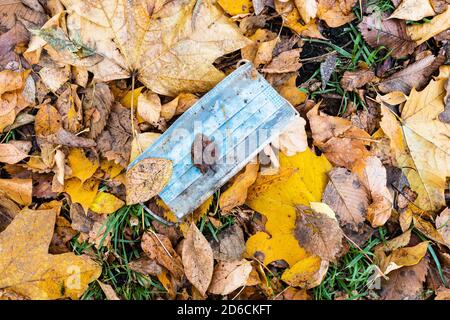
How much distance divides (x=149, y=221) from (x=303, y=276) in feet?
2.63

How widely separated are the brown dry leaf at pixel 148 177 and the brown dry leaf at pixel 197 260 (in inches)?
11.2

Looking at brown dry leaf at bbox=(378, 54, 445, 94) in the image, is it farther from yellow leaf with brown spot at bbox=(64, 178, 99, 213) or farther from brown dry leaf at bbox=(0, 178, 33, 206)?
brown dry leaf at bbox=(0, 178, 33, 206)

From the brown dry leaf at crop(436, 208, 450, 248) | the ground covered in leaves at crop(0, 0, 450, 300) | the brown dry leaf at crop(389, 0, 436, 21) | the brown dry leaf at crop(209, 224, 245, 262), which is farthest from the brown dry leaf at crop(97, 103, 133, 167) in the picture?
the brown dry leaf at crop(436, 208, 450, 248)

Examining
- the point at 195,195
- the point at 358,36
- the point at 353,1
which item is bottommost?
the point at 195,195

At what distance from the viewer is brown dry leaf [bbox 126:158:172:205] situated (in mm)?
2131

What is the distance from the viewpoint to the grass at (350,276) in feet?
7.61

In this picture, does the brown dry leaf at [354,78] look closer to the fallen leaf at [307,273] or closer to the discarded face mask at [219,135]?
the discarded face mask at [219,135]

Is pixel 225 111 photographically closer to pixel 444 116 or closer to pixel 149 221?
pixel 149 221

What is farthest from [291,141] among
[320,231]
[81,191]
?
[81,191]

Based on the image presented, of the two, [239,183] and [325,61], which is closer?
[239,183]

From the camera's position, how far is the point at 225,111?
217cm

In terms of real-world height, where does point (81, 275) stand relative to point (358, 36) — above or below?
below

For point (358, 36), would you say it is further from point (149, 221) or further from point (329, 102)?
point (149, 221)
